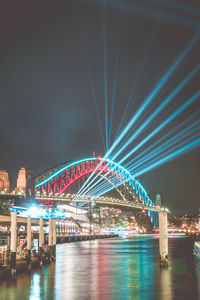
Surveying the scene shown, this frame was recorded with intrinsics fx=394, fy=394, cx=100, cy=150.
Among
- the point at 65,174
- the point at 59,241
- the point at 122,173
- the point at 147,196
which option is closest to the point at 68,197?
the point at 65,174

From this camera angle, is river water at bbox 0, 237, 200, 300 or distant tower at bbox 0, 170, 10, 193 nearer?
river water at bbox 0, 237, 200, 300

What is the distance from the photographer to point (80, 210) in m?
139

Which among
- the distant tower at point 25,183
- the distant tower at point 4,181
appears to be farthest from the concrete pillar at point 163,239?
the distant tower at point 4,181

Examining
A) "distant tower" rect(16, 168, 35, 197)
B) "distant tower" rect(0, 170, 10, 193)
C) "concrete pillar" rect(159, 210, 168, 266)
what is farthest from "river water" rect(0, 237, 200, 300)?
"distant tower" rect(0, 170, 10, 193)

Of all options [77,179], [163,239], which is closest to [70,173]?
[77,179]

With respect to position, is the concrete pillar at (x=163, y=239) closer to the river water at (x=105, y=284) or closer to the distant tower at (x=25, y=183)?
the river water at (x=105, y=284)

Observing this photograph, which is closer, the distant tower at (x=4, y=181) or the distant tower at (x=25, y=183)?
the distant tower at (x=25, y=183)

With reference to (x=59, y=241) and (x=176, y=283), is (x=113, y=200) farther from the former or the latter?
(x=176, y=283)

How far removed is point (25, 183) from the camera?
106 metres

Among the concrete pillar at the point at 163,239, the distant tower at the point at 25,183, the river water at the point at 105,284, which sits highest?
the distant tower at the point at 25,183

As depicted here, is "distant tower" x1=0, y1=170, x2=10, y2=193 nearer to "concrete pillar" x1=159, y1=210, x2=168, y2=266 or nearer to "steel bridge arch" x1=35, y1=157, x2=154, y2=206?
"steel bridge arch" x1=35, y1=157, x2=154, y2=206

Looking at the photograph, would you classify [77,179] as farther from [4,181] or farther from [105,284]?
[105,284]

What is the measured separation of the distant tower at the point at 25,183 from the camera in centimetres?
9937

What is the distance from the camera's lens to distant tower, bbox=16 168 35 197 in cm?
9937
